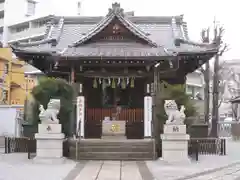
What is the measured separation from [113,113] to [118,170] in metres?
6.50

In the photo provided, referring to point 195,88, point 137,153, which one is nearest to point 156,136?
point 137,153

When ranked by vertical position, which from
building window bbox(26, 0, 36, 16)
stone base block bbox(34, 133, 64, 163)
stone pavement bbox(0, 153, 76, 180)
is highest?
building window bbox(26, 0, 36, 16)

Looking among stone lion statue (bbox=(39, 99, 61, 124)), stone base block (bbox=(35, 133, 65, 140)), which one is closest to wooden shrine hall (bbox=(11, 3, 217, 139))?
stone lion statue (bbox=(39, 99, 61, 124))

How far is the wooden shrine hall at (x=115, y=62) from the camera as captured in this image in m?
18.2

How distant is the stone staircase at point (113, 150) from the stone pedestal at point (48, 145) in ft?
4.38

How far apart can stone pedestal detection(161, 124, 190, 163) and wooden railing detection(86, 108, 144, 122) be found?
4356 millimetres

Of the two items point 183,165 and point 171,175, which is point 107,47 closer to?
point 183,165

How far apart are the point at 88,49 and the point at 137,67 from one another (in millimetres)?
2736

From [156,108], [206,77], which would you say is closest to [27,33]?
[206,77]

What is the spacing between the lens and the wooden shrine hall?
18.2 metres

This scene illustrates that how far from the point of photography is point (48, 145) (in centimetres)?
1585

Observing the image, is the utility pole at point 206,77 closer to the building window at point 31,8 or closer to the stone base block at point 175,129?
the stone base block at point 175,129

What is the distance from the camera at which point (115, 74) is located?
19.7 metres

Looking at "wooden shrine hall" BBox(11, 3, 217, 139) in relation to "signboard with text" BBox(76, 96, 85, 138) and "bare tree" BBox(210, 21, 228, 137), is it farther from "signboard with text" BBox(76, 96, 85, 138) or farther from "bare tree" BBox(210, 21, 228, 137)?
"bare tree" BBox(210, 21, 228, 137)
